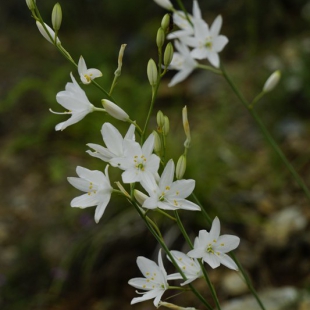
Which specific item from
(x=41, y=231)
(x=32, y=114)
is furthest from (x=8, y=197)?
(x=32, y=114)

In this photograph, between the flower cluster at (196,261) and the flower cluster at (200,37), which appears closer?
the flower cluster at (196,261)

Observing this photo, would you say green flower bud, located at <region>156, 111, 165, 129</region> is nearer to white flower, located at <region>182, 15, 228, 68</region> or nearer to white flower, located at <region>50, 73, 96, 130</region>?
white flower, located at <region>50, 73, 96, 130</region>

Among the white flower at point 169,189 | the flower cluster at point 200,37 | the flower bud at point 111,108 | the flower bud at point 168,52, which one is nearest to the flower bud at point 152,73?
the flower bud at point 168,52

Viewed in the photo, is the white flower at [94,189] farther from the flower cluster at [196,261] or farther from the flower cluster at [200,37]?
the flower cluster at [200,37]

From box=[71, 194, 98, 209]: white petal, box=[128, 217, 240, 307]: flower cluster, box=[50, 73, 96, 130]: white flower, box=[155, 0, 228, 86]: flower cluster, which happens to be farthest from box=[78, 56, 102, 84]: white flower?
box=[155, 0, 228, 86]: flower cluster

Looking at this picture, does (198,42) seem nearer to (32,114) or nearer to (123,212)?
(123,212)

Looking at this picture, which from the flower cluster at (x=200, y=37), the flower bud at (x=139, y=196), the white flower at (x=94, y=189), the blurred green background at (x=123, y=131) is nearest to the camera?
the flower bud at (x=139, y=196)

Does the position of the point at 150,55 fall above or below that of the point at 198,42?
above

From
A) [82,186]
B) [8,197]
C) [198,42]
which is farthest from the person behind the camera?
[8,197]
